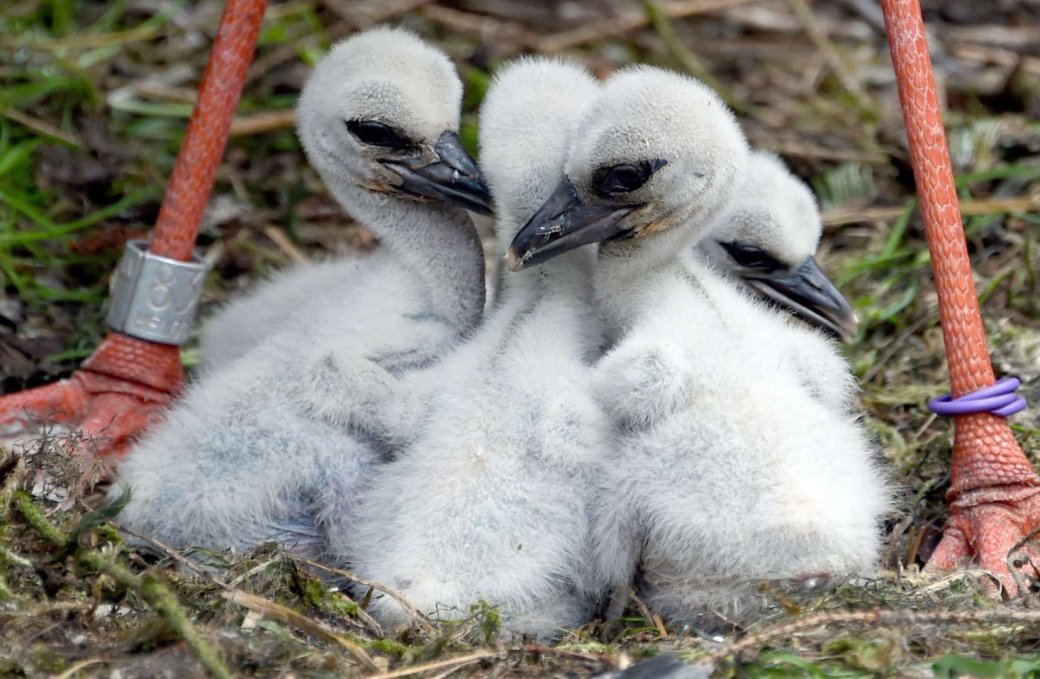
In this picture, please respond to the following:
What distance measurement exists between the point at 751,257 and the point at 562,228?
63cm

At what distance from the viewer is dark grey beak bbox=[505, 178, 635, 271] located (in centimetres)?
275

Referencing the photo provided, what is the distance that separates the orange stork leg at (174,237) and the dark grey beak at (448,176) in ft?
1.77

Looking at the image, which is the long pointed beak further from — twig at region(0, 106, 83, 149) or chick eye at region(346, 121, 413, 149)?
twig at region(0, 106, 83, 149)

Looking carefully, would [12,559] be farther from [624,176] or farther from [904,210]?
[904,210]

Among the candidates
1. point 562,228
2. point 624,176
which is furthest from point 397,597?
point 624,176

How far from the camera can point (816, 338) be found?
9.56 feet

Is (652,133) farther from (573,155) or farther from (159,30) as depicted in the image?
(159,30)

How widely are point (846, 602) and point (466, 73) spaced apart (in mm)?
3145

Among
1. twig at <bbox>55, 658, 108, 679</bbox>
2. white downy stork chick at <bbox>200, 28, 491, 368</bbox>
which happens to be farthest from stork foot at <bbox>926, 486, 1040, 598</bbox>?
twig at <bbox>55, 658, 108, 679</bbox>

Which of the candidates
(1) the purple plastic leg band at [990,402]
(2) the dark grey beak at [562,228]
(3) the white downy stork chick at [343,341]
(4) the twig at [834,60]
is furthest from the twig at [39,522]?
(4) the twig at [834,60]

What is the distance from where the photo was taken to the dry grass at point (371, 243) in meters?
2.33

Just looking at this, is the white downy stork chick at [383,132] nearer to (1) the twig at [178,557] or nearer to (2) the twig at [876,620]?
(1) the twig at [178,557]

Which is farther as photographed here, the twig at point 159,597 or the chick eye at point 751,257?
the chick eye at point 751,257

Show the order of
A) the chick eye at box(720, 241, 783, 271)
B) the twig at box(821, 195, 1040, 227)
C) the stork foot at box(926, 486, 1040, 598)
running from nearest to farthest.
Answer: the stork foot at box(926, 486, 1040, 598) < the chick eye at box(720, 241, 783, 271) < the twig at box(821, 195, 1040, 227)
